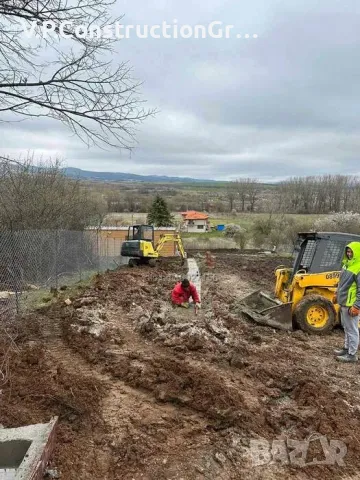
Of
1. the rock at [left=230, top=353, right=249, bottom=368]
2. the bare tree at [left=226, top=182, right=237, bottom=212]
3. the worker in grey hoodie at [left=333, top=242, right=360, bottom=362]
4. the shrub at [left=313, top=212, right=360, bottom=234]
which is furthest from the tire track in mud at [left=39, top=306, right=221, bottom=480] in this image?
the bare tree at [left=226, top=182, right=237, bottom=212]

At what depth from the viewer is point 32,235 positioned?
43.8 feet

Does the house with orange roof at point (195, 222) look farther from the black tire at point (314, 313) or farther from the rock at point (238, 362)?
the rock at point (238, 362)

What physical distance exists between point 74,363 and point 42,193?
1387 centimetres

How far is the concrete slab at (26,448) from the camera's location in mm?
3701

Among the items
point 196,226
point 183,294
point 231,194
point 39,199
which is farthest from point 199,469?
point 231,194

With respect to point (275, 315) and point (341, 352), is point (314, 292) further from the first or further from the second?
point (341, 352)

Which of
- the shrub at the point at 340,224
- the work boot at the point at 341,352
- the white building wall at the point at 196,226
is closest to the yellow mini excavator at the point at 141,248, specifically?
the work boot at the point at 341,352

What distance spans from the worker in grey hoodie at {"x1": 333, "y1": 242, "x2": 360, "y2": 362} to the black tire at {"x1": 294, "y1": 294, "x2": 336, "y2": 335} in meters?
1.56

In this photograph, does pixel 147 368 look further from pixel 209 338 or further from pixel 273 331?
pixel 273 331

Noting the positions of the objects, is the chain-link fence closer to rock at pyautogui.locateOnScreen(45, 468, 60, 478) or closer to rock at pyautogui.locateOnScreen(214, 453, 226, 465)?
rock at pyautogui.locateOnScreen(45, 468, 60, 478)

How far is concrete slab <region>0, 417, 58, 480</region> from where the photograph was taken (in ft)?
12.1

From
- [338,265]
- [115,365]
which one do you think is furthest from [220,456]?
[338,265]

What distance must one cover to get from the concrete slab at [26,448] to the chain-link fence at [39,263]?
219 inches

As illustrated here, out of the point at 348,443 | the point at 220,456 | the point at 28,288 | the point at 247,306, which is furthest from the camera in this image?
the point at 28,288
